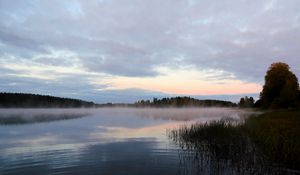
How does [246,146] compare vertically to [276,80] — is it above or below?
below

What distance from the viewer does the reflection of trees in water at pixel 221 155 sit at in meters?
13.8

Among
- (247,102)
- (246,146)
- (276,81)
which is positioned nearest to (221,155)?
(246,146)

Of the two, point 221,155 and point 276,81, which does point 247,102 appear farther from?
point 221,155

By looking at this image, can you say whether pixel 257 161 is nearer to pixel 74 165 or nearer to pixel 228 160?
pixel 228 160

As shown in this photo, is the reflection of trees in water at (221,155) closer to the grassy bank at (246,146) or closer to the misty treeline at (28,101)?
the grassy bank at (246,146)

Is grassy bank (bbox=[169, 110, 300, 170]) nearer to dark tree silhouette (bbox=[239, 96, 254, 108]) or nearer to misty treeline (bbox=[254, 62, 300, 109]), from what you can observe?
misty treeline (bbox=[254, 62, 300, 109])

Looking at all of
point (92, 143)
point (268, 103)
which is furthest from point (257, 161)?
point (268, 103)

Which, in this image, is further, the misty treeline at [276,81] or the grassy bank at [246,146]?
the misty treeline at [276,81]

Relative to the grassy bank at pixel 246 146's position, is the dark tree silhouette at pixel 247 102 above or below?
above

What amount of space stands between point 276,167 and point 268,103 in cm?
6546

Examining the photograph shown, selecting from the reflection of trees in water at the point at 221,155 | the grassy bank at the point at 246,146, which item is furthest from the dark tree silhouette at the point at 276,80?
the reflection of trees in water at the point at 221,155

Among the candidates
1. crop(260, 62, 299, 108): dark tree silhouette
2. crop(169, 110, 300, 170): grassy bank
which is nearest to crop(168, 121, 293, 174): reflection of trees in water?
crop(169, 110, 300, 170): grassy bank

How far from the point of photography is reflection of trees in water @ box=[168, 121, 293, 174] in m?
13.8

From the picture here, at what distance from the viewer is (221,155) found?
16.6 m
